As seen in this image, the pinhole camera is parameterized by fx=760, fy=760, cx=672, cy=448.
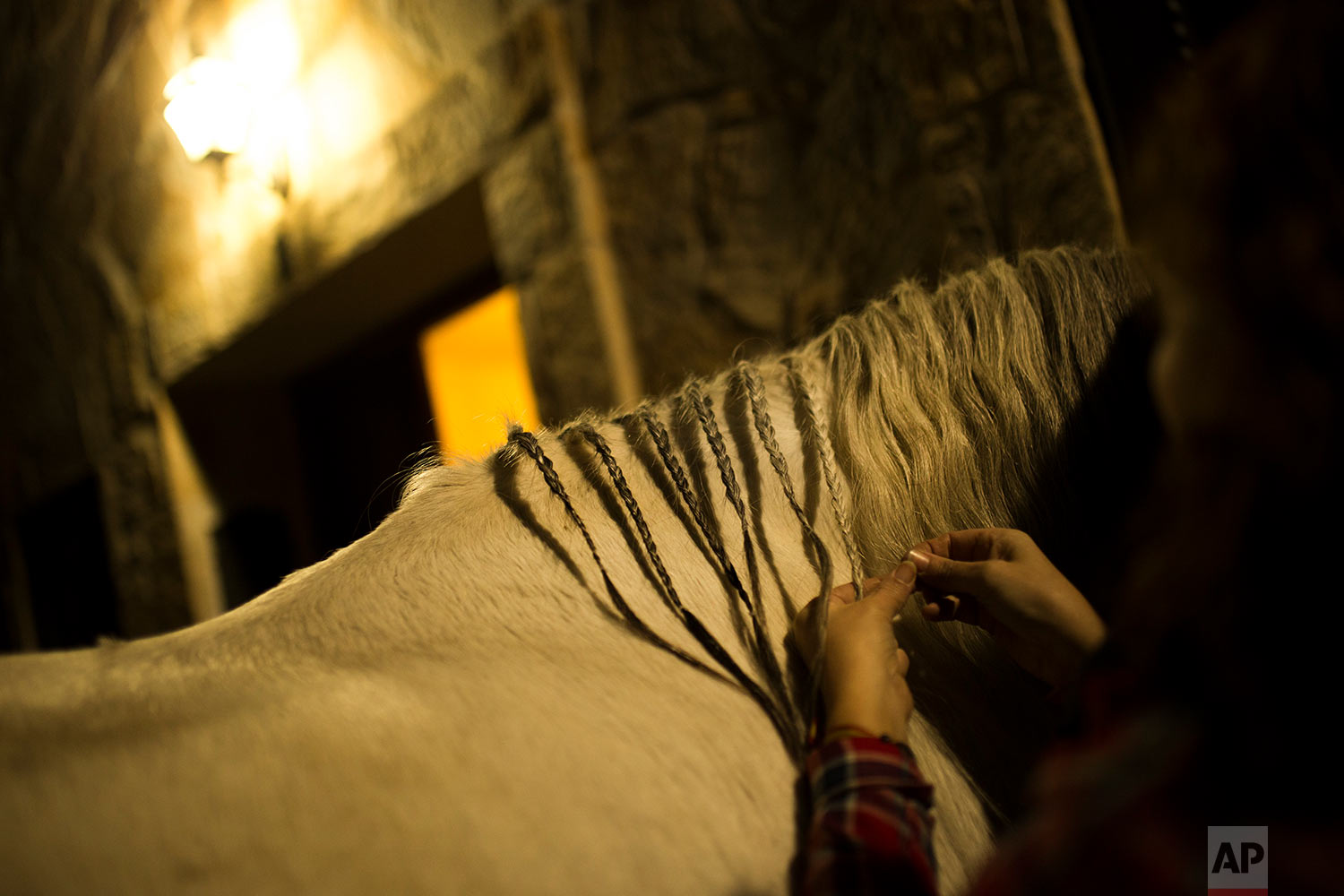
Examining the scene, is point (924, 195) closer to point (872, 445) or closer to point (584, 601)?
point (872, 445)

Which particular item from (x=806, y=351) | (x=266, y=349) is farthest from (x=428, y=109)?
(x=806, y=351)

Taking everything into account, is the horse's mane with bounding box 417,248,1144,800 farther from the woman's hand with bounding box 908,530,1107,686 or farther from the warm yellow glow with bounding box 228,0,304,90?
the warm yellow glow with bounding box 228,0,304,90

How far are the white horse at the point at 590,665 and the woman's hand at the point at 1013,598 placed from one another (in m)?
0.06

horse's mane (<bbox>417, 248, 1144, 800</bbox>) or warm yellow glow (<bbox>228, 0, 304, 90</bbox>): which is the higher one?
warm yellow glow (<bbox>228, 0, 304, 90</bbox>)

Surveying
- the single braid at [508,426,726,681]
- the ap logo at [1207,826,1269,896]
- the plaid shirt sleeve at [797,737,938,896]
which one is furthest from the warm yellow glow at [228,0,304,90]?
the ap logo at [1207,826,1269,896]

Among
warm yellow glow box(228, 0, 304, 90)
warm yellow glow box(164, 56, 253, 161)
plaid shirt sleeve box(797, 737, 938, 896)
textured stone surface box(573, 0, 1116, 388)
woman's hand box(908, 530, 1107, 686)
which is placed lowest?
plaid shirt sleeve box(797, 737, 938, 896)

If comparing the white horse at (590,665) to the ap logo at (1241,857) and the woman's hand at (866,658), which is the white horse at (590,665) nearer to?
the woman's hand at (866,658)

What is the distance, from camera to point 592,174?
6.43 ft

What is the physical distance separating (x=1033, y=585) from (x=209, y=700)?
675mm

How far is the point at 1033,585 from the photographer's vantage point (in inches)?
25.5

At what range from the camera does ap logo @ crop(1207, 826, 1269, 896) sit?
304 mm

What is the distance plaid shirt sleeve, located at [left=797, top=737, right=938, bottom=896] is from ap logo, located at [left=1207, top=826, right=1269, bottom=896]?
0.20 meters

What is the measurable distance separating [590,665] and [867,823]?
255 mm

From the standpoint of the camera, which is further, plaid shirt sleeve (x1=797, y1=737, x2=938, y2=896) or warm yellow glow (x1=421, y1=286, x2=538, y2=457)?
warm yellow glow (x1=421, y1=286, x2=538, y2=457)
